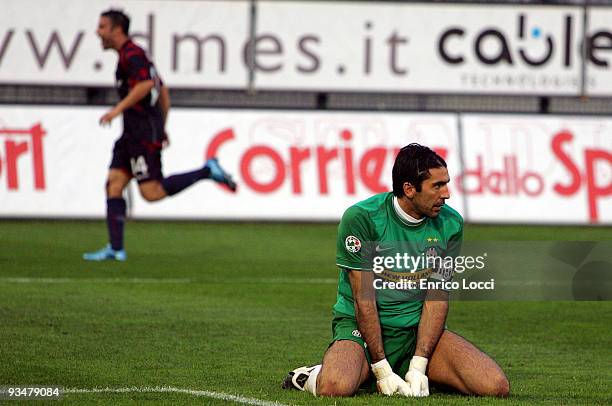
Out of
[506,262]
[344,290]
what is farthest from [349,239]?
[506,262]

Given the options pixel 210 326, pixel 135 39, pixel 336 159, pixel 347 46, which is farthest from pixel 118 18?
pixel 347 46

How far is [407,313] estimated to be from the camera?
303 inches

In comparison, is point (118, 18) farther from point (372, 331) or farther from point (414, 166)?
point (372, 331)

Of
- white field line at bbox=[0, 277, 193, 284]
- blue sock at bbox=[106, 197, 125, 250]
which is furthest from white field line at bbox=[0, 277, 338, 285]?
blue sock at bbox=[106, 197, 125, 250]

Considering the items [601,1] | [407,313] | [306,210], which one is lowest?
[306,210]

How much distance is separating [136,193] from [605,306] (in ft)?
33.0

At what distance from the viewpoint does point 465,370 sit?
24.7 ft

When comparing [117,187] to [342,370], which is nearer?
[342,370]

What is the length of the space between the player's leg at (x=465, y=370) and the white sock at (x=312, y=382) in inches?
22.8

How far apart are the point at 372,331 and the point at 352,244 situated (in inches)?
17.5

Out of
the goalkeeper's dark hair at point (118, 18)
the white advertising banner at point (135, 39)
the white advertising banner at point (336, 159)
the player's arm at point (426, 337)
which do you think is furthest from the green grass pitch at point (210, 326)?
the white advertising banner at point (135, 39)

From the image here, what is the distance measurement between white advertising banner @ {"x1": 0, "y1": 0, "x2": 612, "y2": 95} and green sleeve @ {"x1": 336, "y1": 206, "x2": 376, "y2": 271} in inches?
722

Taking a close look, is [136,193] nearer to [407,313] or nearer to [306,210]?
[306,210]

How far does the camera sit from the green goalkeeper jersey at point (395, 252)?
7.55m
